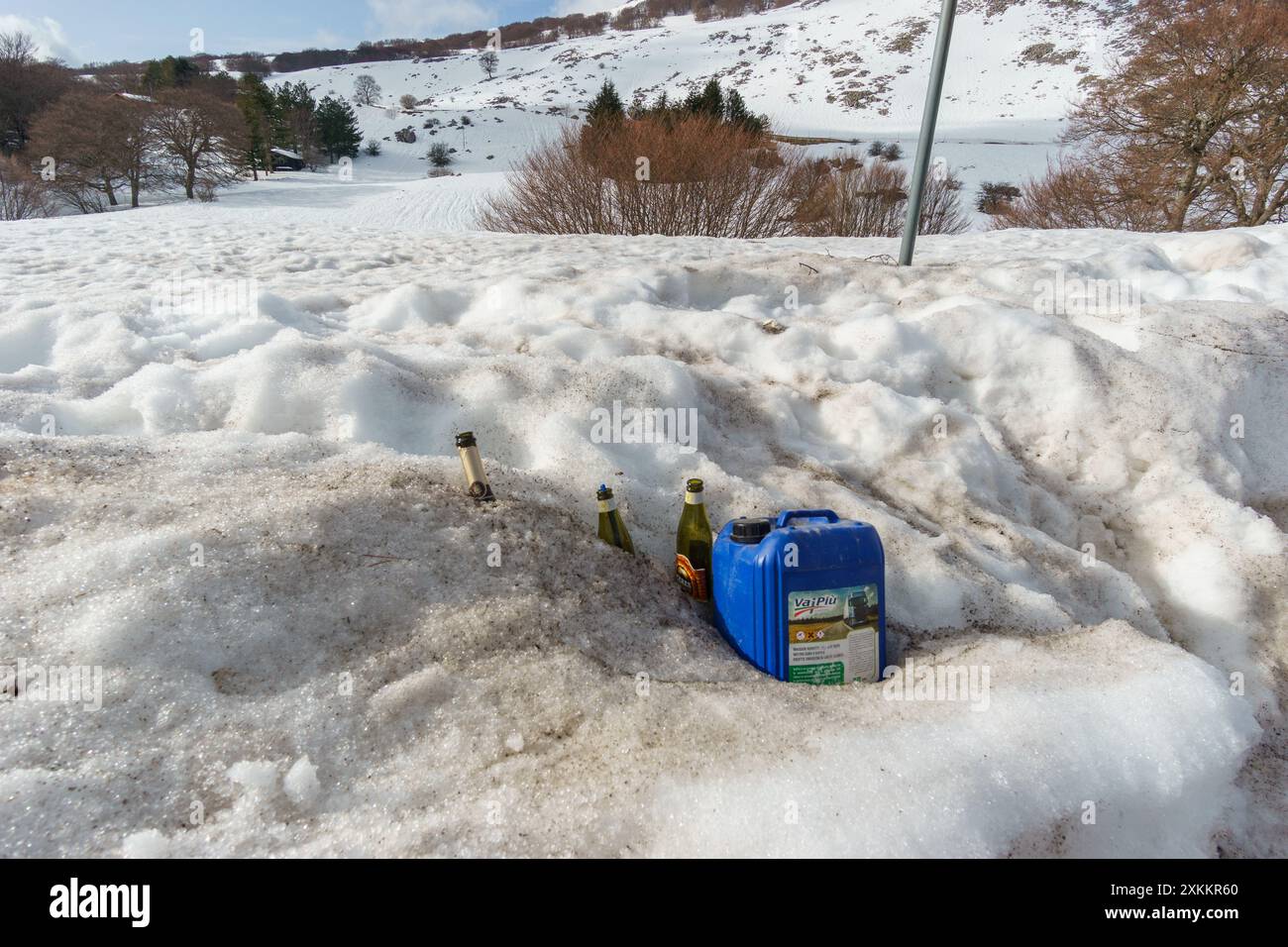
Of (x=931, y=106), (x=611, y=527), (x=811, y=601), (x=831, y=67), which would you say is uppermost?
(x=831, y=67)

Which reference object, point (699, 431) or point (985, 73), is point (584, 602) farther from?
point (985, 73)

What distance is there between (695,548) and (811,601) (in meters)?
0.54

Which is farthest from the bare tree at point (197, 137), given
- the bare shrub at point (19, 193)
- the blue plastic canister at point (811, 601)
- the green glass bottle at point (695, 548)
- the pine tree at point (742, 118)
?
the blue plastic canister at point (811, 601)

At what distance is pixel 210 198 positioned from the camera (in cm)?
2142

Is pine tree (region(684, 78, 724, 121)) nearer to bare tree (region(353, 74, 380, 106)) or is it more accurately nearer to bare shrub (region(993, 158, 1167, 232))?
bare shrub (region(993, 158, 1167, 232))

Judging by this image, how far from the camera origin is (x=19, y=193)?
17219mm

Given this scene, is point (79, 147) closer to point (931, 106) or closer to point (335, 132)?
point (335, 132)

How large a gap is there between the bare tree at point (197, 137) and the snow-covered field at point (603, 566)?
2231cm

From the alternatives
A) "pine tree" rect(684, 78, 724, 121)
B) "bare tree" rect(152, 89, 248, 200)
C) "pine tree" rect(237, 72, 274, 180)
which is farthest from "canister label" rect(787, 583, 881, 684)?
"pine tree" rect(237, 72, 274, 180)

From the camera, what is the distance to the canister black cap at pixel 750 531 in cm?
213

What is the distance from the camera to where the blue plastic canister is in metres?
2.00

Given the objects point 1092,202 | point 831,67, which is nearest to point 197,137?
point 1092,202
